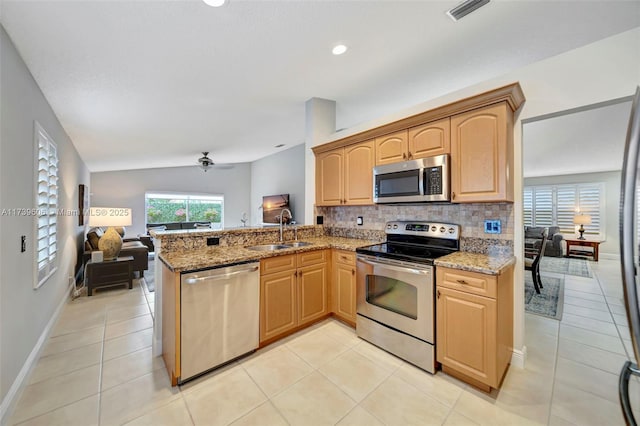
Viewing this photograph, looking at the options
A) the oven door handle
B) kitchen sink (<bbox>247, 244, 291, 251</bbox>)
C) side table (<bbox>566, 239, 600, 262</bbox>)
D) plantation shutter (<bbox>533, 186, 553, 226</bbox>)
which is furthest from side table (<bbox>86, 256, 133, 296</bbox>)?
plantation shutter (<bbox>533, 186, 553, 226</bbox>)

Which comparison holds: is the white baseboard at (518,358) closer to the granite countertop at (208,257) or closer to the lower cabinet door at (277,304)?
the granite countertop at (208,257)

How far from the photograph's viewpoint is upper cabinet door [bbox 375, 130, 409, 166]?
2.53m

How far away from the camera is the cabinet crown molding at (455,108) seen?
1907 mm

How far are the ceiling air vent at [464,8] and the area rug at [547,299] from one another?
3312 millimetres

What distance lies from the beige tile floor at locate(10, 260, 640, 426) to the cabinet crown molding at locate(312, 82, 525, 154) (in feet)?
6.98

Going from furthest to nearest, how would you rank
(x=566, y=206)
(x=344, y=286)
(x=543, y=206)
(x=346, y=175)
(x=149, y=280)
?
(x=543, y=206)
(x=566, y=206)
(x=149, y=280)
(x=346, y=175)
(x=344, y=286)

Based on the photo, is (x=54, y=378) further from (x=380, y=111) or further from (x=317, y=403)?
(x=380, y=111)

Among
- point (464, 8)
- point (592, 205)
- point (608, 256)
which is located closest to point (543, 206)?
point (592, 205)

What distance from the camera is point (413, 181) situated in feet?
7.94

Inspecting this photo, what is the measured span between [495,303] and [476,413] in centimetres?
70

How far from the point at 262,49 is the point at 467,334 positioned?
2713 millimetres

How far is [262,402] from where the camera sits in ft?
5.62

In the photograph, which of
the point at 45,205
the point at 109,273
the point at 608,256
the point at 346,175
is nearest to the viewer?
the point at 45,205

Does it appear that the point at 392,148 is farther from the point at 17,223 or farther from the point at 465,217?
the point at 17,223
